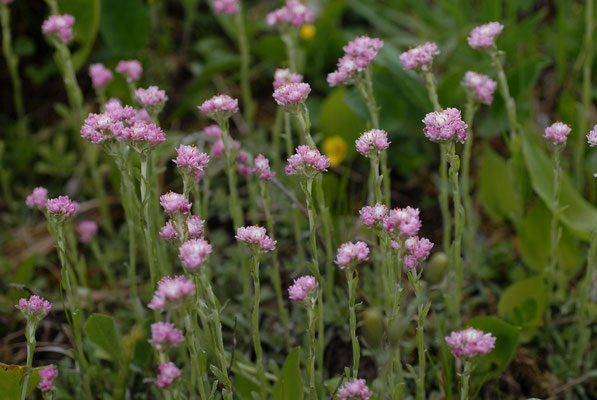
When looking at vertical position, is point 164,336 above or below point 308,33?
below

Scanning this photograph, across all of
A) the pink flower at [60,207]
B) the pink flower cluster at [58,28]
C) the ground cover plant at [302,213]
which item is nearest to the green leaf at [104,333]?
the ground cover plant at [302,213]

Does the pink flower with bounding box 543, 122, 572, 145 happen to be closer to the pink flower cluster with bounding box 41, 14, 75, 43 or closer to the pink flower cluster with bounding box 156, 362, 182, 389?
the pink flower cluster with bounding box 156, 362, 182, 389

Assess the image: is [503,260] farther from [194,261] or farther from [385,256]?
[194,261]

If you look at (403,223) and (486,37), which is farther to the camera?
(486,37)

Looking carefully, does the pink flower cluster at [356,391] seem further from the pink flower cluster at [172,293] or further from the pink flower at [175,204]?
the pink flower at [175,204]

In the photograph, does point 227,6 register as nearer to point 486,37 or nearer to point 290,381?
point 486,37

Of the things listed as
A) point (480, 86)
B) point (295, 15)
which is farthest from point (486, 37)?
point (295, 15)
